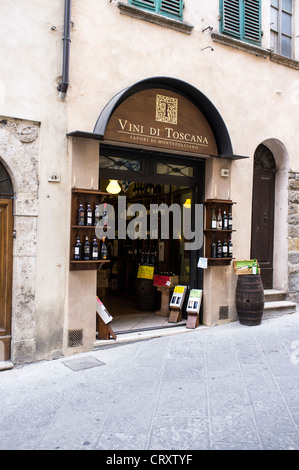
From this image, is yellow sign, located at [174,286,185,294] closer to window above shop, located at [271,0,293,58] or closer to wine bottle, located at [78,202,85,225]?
wine bottle, located at [78,202,85,225]

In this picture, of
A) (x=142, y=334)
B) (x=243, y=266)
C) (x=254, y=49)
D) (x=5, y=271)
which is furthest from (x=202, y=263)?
(x=254, y=49)

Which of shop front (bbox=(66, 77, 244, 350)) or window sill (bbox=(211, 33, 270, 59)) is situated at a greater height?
window sill (bbox=(211, 33, 270, 59))

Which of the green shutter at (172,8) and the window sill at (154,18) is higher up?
the green shutter at (172,8)

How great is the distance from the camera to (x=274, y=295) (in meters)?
7.91

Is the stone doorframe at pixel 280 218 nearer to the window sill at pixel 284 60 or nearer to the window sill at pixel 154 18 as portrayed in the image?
the window sill at pixel 284 60

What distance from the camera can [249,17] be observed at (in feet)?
24.8

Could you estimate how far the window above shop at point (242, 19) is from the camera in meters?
7.21

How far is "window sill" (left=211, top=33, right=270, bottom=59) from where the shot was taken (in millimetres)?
7020

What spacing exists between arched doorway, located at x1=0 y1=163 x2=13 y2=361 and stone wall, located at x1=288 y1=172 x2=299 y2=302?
17.8 ft

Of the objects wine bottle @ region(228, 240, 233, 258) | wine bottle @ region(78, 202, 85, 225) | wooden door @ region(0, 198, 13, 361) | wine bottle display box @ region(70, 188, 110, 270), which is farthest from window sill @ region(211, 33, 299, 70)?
wooden door @ region(0, 198, 13, 361)

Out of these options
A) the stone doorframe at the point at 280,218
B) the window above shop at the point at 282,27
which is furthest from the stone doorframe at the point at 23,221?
the window above shop at the point at 282,27

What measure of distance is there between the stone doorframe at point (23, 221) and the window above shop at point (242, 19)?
4189mm
